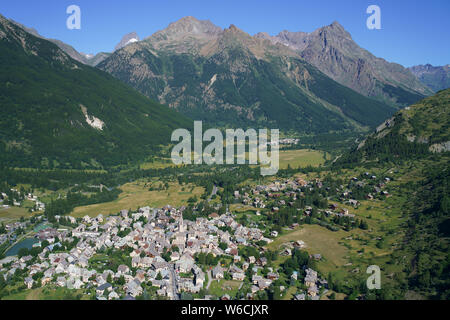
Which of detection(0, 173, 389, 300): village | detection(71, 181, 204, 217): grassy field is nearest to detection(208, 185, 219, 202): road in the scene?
detection(71, 181, 204, 217): grassy field

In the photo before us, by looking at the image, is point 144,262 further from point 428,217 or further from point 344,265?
point 428,217

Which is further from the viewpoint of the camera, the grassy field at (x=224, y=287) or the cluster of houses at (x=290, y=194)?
the cluster of houses at (x=290, y=194)

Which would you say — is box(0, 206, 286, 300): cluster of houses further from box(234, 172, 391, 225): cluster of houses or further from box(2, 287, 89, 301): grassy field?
box(234, 172, 391, 225): cluster of houses

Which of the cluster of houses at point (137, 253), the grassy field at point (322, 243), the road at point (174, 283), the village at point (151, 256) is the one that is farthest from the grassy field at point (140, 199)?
the road at point (174, 283)

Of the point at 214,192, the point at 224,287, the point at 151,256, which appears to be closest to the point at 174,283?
the point at 224,287

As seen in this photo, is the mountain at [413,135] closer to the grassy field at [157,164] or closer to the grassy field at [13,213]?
the grassy field at [157,164]

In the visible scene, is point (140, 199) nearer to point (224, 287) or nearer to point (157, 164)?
point (157, 164)

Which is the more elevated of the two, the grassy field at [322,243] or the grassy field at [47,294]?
the grassy field at [322,243]
